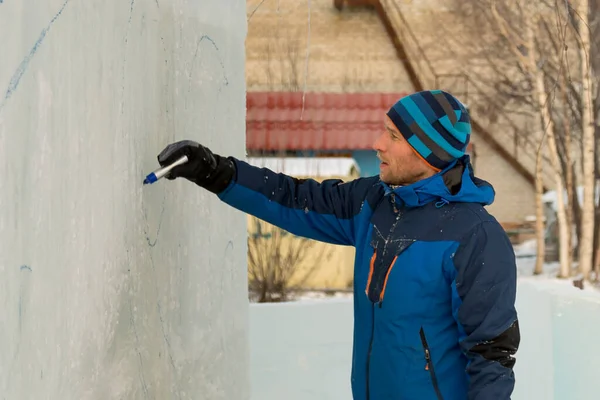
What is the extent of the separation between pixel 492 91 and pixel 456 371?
34.6 ft

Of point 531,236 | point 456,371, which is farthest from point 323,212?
point 531,236

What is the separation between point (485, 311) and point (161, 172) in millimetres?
690

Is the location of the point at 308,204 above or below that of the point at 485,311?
above

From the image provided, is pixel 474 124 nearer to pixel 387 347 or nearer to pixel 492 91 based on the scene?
pixel 492 91

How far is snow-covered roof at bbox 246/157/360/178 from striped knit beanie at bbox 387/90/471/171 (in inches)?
270

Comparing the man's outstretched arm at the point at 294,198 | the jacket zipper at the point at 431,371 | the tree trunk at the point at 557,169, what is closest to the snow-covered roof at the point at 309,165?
the tree trunk at the point at 557,169

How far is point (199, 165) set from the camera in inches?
65.9

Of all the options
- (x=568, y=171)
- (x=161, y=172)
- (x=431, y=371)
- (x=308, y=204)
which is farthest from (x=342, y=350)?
(x=568, y=171)

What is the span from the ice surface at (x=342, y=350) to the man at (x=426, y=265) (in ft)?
8.83

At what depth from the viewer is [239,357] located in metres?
2.50

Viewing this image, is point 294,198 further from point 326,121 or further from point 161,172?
point 326,121

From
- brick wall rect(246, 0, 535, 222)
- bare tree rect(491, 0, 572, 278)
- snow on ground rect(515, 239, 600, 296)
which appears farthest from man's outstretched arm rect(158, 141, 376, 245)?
brick wall rect(246, 0, 535, 222)

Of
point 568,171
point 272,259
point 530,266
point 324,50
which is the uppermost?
point 324,50

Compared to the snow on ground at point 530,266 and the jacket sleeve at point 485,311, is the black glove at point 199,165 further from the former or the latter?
the snow on ground at point 530,266
